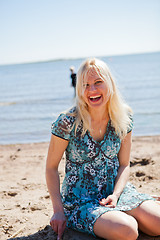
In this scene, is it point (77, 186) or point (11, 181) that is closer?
point (77, 186)

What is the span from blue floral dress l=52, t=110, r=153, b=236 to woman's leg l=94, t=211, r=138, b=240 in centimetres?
18

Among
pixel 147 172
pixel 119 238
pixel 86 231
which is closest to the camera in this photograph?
pixel 119 238

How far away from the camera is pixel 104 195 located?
292cm

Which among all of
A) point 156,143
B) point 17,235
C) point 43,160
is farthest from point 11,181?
point 156,143

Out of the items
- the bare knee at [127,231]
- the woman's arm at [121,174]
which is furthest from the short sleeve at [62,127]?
the bare knee at [127,231]

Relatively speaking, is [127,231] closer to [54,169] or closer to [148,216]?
[148,216]

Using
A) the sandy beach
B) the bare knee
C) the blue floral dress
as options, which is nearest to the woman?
the blue floral dress

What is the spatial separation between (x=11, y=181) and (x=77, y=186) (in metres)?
2.08

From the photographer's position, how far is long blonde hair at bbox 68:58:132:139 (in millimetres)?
2832

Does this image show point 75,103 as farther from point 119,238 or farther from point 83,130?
point 119,238

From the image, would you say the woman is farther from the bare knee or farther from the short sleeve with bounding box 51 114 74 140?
the bare knee

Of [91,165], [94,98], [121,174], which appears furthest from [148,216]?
[94,98]

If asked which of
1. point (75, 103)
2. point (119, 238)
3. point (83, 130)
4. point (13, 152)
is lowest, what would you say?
point (13, 152)

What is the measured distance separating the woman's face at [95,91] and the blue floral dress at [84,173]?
0.80 ft
